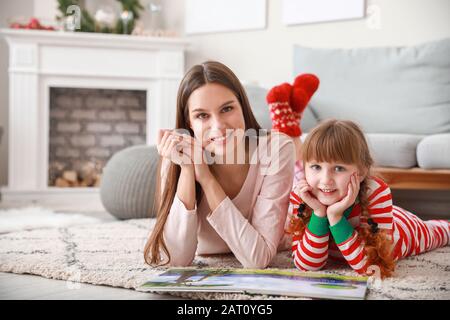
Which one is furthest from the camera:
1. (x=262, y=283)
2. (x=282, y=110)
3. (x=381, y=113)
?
(x=381, y=113)

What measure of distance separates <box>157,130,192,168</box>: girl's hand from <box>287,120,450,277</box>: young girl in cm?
27

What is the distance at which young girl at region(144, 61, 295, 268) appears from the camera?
129 centimetres

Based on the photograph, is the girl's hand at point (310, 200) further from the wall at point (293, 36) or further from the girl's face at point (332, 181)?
the wall at point (293, 36)

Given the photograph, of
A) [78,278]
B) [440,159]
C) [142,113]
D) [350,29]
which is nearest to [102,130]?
[142,113]

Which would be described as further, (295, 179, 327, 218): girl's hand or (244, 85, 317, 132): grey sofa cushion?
(244, 85, 317, 132): grey sofa cushion

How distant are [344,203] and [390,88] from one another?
1.67 meters

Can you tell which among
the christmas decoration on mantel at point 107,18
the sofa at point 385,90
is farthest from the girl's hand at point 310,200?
the christmas decoration on mantel at point 107,18

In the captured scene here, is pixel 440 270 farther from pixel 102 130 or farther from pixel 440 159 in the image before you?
pixel 102 130

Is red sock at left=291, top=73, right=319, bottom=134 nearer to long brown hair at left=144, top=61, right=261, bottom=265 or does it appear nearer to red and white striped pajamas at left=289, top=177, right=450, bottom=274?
long brown hair at left=144, top=61, right=261, bottom=265

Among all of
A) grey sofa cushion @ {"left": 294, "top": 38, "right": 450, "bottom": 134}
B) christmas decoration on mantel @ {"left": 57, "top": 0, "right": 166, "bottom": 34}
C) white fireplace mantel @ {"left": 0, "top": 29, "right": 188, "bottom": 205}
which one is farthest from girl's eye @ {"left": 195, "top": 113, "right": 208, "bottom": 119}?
christmas decoration on mantel @ {"left": 57, "top": 0, "right": 166, "bottom": 34}

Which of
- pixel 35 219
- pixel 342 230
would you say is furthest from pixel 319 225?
pixel 35 219

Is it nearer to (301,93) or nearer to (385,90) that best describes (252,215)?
(301,93)

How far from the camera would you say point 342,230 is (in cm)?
123

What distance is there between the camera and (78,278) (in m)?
1.27
